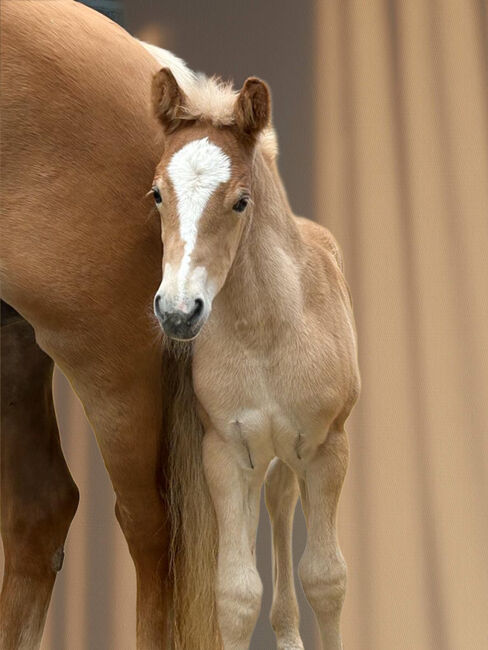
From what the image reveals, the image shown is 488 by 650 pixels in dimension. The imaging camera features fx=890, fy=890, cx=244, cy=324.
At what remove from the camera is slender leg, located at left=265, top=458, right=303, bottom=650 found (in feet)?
3.67

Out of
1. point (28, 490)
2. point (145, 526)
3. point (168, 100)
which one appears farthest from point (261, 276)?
point (28, 490)

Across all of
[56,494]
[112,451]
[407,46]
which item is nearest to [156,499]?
[112,451]

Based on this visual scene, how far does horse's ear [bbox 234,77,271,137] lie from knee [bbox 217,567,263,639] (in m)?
0.44

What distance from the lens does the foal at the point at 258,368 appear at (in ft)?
2.79

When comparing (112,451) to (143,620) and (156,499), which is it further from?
(143,620)

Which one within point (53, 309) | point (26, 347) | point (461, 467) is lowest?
point (53, 309)

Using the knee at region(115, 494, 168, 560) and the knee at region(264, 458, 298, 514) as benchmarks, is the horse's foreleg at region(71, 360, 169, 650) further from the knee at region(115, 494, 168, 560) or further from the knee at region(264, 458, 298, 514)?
the knee at region(264, 458, 298, 514)

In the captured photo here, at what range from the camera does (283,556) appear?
1164 mm

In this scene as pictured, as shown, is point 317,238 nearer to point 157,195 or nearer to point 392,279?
point 157,195

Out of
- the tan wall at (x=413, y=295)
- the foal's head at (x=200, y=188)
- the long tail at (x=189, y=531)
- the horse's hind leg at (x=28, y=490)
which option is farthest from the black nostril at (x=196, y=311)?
the tan wall at (x=413, y=295)

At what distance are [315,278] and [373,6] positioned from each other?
3.69 feet

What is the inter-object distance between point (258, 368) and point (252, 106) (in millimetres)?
259

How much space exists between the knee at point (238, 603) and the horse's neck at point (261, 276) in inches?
9.9

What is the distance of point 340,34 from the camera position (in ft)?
6.29
